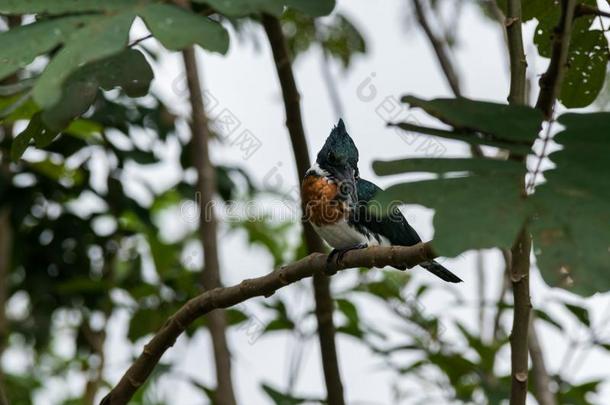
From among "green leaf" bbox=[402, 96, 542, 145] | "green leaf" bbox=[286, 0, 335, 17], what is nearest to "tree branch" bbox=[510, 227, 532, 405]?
"green leaf" bbox=[402, 96, 542, 145]

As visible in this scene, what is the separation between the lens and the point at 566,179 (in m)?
0.96

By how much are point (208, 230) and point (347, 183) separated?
1.50 feet

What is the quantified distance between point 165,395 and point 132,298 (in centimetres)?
63

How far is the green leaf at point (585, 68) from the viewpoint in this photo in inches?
65.7

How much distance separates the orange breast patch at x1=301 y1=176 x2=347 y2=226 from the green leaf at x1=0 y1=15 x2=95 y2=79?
1.62m

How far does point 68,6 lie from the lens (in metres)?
1.06

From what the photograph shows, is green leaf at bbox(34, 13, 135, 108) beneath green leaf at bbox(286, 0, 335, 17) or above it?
beneath

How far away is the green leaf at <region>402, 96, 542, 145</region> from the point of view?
1032 millimetres

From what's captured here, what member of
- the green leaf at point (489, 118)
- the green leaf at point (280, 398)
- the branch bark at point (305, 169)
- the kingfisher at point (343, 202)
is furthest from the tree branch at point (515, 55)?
the green leaf at point (280, 398)

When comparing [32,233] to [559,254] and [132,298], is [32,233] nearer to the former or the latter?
[132,298]

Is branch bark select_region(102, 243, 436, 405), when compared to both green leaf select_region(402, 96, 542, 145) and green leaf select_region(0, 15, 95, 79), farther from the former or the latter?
green leaf select_region(0, 15, 95, 79)

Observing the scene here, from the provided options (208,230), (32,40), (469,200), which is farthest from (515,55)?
(208,230)

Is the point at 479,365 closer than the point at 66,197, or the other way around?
the point at 479,365

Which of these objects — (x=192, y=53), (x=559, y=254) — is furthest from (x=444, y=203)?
(x=192, y=53)
